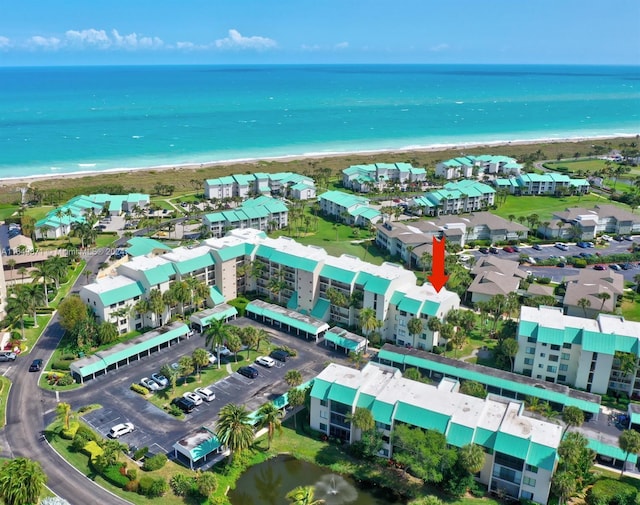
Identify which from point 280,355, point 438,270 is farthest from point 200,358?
point 438,270

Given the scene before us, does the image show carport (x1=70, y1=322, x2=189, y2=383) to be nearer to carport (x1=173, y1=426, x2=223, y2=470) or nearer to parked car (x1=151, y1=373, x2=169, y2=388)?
parked car (x1=151, y1=373, x2=169, y2=388)

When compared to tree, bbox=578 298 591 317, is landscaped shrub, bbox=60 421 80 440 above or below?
below

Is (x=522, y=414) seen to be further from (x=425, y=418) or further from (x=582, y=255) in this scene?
(x=582, y=255)

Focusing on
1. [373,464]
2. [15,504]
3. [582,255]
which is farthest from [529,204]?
[15,504]

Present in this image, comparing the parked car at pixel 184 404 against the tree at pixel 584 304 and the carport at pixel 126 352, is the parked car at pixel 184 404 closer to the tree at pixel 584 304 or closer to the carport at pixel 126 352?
the carport at pixel 126 352

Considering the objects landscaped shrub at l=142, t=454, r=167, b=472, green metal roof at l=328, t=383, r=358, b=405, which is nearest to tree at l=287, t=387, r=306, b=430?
green metal roof at l=328, t=383, r=358, b=405

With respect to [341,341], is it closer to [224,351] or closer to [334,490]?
[224,351]
